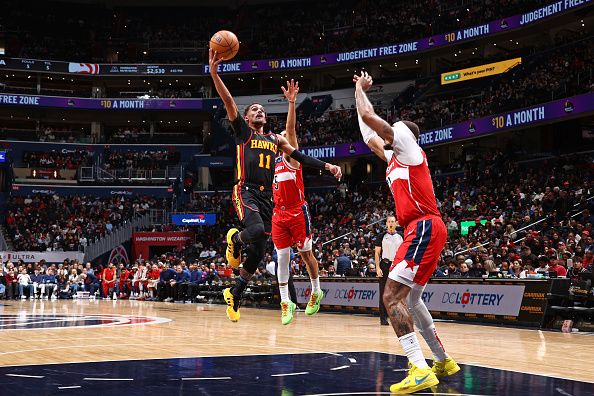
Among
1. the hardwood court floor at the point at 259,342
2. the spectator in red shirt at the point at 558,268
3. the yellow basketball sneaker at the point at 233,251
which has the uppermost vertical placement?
the yellow basketball sneaker at the point at 233,251

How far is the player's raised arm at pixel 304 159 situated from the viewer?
25.2 ft

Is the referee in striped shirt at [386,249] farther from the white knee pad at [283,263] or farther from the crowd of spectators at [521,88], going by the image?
the crowd of spectators at [521,88]

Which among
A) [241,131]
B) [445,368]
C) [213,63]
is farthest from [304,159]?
[445,368]

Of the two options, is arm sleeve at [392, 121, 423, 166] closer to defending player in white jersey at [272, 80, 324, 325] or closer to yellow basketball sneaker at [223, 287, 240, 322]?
defending player in white jersey at [272, 80, 324, 325]

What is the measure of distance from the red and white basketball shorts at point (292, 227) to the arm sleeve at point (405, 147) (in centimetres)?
332

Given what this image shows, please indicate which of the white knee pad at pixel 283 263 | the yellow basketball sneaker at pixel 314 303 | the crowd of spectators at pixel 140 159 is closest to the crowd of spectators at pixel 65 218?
the crowd of spectators at pixel 140 159

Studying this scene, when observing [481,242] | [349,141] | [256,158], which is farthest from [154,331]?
[349,141]

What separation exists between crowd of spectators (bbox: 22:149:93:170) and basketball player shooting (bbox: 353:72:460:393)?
143 feet

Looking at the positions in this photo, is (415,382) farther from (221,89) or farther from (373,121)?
(221,89)

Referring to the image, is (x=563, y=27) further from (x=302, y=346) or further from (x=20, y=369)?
(x=20, y=369)

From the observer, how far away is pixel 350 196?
37875 mm

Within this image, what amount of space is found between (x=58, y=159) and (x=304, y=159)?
42.6 metres

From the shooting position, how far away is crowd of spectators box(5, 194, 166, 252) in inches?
1544

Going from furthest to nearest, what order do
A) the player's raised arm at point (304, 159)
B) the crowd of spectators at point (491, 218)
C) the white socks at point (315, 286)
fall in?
1. the crowd of spectators at point (491, 218)
2. the white socks at point (315, 286)
3. the player's raised arm at point (304, 159)
